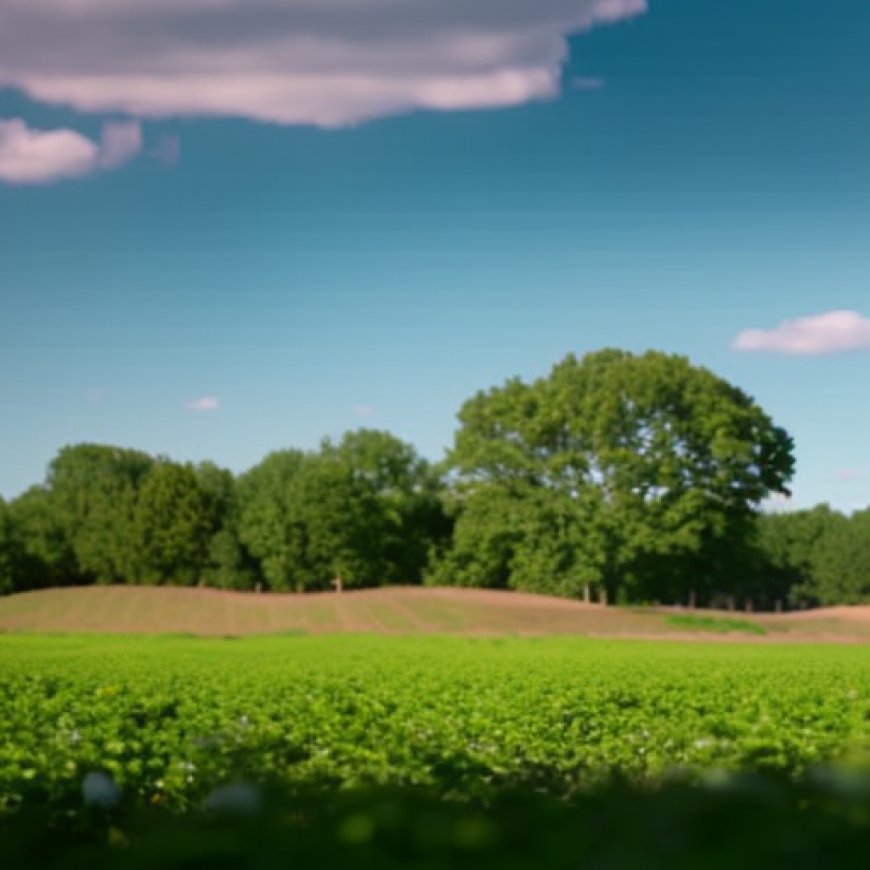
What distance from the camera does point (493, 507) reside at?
177ft

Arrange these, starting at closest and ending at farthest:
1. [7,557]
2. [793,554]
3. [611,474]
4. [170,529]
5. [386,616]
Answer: [386,616]
[611,474]
[7,557]
[170,529]
[793,554]

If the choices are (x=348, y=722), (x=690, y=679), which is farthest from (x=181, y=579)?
(x=348, y=722)

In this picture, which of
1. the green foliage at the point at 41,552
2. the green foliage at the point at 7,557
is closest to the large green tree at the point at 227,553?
the green foliage at the point at 41,552

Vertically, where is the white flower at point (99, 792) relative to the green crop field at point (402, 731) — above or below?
above

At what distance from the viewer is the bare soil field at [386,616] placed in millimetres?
46719

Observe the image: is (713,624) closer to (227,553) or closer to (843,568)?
(227,553)

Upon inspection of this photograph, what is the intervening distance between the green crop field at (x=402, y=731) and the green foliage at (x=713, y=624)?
19.8 metres

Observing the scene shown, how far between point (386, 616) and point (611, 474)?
10.6m

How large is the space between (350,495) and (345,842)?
57110 millimetres

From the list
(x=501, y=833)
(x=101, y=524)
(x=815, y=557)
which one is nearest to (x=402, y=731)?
(x=501, y=833)

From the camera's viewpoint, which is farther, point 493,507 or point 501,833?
point 493,507

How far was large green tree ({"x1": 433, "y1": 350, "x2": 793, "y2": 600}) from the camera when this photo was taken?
52.7 metres

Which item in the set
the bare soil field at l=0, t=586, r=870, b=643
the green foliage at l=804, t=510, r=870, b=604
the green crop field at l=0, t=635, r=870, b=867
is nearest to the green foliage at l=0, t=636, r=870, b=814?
the green crop field at l=0, t=635, r=870, b=867

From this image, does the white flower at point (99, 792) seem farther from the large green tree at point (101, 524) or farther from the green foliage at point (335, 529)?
the large green tree at point (101, 524)
